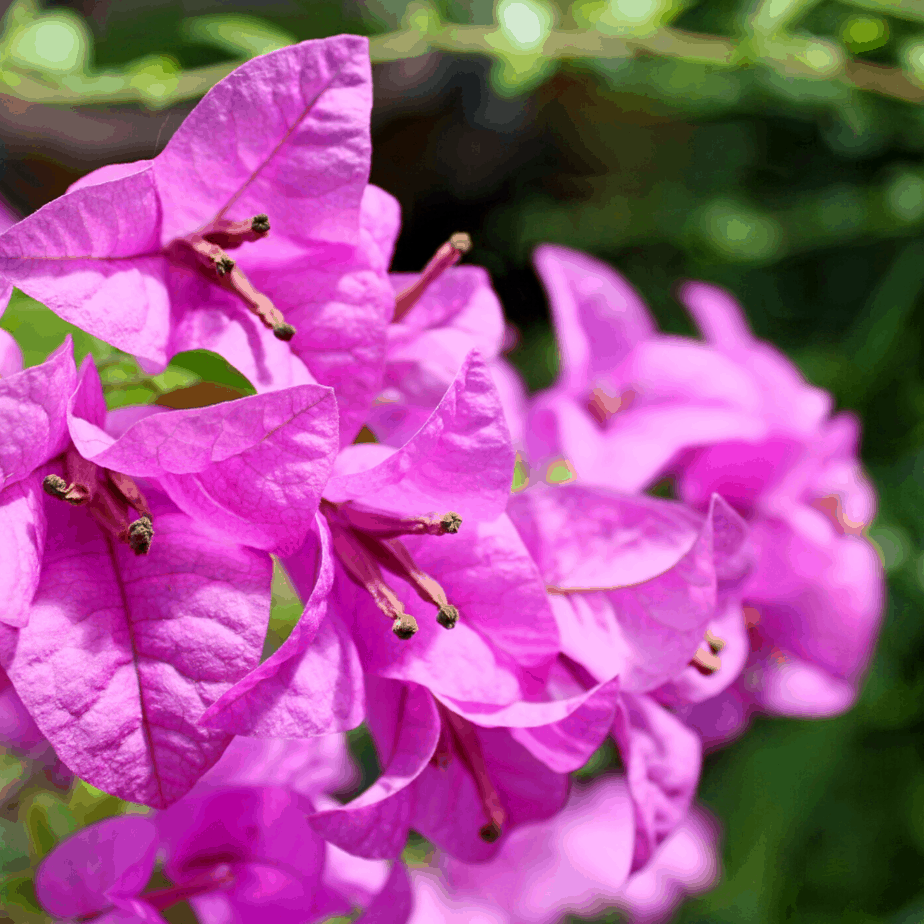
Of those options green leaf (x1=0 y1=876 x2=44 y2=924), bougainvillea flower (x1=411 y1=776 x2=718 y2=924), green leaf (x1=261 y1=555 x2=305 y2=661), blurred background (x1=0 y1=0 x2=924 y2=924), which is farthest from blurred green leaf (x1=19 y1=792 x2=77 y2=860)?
blurred background (x1=0 y1=0 x2=924 y2=924)

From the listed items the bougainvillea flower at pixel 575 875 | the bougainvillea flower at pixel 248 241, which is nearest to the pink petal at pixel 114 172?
the bougainvillea flower at pixel 248 241

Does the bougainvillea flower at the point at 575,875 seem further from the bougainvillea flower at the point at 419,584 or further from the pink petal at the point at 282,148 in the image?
the pink petal at the point at 282,148

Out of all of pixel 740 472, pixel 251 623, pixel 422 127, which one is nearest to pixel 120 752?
pixel 251 623

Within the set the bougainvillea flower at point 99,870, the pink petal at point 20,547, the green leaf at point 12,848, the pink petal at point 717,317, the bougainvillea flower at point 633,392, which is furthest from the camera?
the pink petal at point 717,317

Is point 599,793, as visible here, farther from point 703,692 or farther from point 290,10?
point 290,10

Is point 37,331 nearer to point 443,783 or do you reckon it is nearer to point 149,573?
point 149,573

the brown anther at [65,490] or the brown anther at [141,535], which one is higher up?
the brown anther at [65,490]
